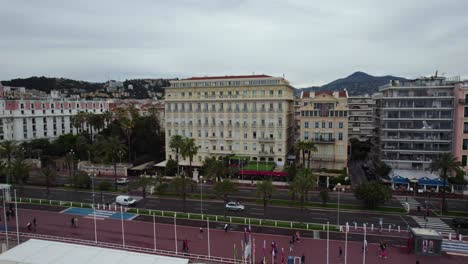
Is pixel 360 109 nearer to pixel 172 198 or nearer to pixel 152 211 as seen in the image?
pixel 172 198

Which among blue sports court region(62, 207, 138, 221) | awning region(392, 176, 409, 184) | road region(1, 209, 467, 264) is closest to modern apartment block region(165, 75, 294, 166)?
awning region(392, 176, 409, 184)

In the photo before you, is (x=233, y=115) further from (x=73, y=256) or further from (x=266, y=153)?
A: (x=73, y=256)

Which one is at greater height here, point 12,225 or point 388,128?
point 388,128

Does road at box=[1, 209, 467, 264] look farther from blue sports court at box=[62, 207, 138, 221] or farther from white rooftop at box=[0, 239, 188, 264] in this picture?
white rooftop at box=[0, 239, 188, 264]

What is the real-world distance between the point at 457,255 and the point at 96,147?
6946 centimetres

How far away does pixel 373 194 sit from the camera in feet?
154

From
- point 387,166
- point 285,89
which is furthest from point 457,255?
point 285,89

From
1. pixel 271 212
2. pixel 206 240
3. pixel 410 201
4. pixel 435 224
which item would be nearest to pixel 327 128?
Result: pixel 410 201

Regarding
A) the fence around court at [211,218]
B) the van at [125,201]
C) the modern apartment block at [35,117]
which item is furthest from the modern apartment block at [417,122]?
the modern apartment block at [35,117]

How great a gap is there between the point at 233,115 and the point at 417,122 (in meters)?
39.5

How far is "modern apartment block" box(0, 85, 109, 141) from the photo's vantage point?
92.4 m

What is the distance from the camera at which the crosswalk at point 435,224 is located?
133 feet

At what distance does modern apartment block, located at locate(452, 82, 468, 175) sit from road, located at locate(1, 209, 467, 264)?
37.5 meters

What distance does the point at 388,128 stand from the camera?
228 feet
